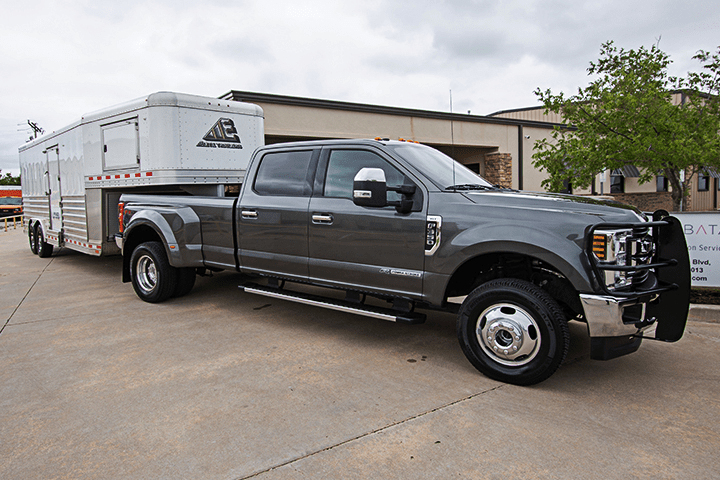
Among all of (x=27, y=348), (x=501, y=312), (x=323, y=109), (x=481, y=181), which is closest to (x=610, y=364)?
(x=501, y=312)

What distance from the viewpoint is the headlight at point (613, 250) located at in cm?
351

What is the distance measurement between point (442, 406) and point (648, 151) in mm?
6235

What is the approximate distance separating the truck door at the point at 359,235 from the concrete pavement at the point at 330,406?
0.70m

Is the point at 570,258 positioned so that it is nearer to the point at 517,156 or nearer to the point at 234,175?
the point at 234,175

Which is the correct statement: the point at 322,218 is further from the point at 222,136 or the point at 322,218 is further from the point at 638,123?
the point at 638,123

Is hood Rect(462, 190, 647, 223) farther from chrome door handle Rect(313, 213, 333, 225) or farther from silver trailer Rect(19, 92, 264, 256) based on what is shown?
silver trailer Rect(19, 92, 264, 256)

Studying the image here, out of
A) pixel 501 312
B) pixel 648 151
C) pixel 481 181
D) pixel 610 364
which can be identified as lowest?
pixel 610 364

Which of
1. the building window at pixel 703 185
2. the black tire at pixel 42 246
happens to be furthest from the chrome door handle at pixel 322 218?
the building window at pixel 703 185

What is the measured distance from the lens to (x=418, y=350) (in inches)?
185

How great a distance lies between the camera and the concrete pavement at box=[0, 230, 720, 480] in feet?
9.17

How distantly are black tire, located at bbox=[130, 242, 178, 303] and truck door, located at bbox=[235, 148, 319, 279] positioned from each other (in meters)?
1.46

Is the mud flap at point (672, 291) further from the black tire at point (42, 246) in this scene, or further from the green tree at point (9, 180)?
the green tree at point (9, 180)

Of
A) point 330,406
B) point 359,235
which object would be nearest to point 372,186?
point 359,235

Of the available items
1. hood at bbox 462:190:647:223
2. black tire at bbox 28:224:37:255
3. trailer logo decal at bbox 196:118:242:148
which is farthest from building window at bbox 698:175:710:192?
black tire at bbox 28:224:37:255
